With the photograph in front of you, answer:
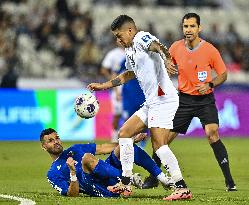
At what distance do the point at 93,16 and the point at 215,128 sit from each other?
58.4 ft

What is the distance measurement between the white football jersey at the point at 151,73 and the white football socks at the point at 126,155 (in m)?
0.53

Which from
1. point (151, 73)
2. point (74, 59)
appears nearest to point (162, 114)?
point (151, 73)

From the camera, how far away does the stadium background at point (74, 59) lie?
22047 millimetres

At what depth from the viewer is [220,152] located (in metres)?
12.3

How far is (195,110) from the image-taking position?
1238 centimetres

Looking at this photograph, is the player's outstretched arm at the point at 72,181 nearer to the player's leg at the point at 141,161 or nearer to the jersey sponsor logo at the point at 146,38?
the player's leg at the point at 141,161

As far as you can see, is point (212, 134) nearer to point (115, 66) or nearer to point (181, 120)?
point (181, 120)

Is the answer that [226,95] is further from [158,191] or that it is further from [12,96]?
[158,191]

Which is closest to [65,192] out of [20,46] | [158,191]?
[158,191]

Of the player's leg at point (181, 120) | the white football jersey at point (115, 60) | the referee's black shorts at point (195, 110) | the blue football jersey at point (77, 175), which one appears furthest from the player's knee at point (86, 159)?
the white football jersey at point (115, 60)

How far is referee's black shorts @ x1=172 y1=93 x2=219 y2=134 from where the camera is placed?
1230 centimetres

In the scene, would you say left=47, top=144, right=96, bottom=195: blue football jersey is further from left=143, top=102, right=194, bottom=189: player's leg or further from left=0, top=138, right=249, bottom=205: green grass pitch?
left=143, top=102, right=194, bottom=189: player's leg

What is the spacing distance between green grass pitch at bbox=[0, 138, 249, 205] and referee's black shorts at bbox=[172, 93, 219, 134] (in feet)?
2.87

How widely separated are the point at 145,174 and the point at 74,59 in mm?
12076
